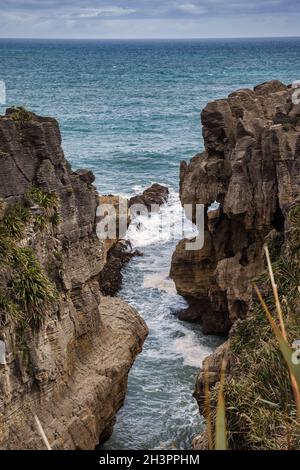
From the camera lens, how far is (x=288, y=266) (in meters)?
18.8

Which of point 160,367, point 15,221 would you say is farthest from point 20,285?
point 160,367

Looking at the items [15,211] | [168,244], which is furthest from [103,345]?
[168,244]

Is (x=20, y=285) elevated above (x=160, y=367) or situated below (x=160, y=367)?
above

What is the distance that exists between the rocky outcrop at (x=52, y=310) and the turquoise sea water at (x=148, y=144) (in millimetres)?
2717

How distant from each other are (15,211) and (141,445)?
7.87 m

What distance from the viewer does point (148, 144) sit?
6612cm

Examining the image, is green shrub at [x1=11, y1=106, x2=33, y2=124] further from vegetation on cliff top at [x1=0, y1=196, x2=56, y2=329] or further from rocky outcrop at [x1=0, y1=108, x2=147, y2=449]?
vegetation on cliff top at [x1=0, y1=196, x2=56, y2=329]

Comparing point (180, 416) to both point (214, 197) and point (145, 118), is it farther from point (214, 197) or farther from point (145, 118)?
point (145, 118)

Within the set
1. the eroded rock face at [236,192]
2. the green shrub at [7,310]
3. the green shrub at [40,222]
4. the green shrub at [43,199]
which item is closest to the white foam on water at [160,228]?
the eroded rock face at [236,192]

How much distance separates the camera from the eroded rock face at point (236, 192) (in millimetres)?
23953

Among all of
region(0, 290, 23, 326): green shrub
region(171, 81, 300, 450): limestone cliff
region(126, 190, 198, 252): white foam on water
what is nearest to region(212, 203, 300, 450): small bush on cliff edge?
region(171, 81, 300, 450): limestone cliff

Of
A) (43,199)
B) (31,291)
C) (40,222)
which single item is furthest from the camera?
(43,199)

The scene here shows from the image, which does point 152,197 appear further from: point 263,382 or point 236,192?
point 263,382

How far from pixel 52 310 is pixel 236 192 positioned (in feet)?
33.0
